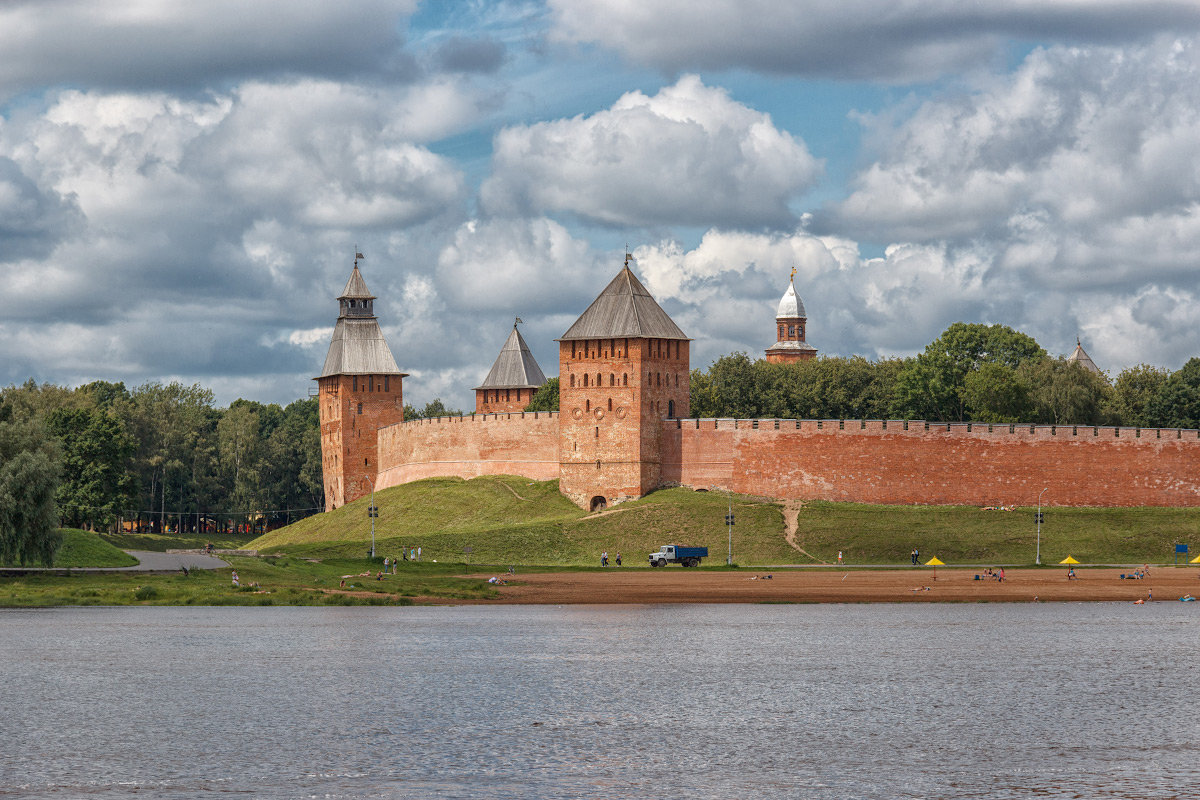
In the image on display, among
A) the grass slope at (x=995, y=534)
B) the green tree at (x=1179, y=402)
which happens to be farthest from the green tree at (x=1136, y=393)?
the grass slope at (x=995, y=534)

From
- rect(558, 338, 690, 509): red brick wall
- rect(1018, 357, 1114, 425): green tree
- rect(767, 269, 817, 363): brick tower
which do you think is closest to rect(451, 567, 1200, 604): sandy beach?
rect(558, 338, 690, 509): red brick wall

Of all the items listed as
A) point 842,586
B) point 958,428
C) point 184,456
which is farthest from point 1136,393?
point 184,456

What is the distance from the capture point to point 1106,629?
140 feet

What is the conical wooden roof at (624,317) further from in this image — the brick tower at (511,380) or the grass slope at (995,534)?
the brick tower at (511,380)

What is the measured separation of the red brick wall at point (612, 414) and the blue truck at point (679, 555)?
1018cm

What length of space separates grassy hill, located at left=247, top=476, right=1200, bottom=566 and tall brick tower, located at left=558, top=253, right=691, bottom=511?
174 cm

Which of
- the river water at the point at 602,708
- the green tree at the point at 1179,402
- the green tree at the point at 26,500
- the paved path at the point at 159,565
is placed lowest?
the river water at the point at 602,708

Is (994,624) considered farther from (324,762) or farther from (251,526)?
(251,526)

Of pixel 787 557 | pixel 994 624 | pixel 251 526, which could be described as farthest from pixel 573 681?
pixel 251 526

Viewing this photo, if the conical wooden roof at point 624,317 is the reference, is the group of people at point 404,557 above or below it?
below

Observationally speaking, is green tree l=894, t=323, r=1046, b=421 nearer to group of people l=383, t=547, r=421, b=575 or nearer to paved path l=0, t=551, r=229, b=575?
group of people l=383, t=547, r=421, b=575

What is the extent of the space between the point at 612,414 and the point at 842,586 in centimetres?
2501

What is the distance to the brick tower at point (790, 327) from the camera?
499 feet

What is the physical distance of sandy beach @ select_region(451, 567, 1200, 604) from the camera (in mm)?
51875
